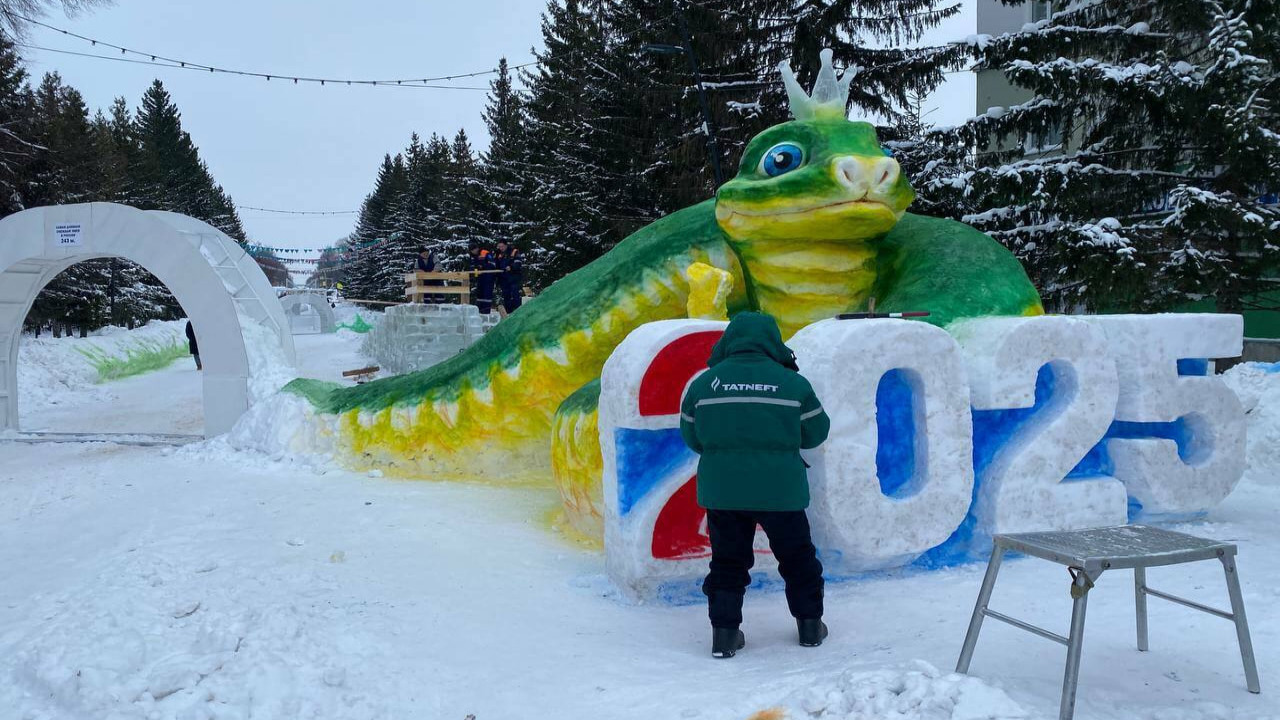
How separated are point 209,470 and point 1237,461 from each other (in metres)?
7.14


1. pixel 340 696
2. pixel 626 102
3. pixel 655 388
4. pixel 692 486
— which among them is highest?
pixel 626 102

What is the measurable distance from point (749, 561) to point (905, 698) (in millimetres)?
929

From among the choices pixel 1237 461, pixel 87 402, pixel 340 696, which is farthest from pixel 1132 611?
pixel 87 402

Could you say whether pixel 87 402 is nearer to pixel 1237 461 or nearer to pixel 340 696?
pixel 340 696

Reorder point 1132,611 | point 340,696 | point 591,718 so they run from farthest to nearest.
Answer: point 1132,611 → point 340,696 → point 591,718

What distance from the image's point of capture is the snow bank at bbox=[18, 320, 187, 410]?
43.2 ft

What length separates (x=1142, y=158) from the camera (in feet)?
32.6

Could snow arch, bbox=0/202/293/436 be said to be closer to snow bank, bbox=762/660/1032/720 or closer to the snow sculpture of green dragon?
the snow sculpture of green dragon

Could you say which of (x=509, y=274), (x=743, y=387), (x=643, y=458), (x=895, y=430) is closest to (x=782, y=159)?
(x=895, y=430)

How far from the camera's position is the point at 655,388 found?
404 centimetres

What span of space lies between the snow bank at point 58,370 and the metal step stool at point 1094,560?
1360cm

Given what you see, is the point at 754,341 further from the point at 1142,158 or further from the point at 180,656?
the point at 1142,158

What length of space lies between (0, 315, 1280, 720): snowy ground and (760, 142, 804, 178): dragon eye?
251 centimetres

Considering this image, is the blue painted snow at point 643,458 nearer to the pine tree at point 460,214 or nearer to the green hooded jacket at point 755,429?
the green hooded jacket at point 755,429
